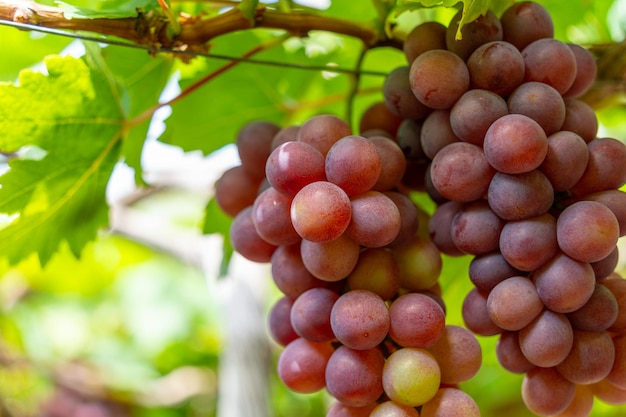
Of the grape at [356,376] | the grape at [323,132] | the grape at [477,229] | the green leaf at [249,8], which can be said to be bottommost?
the grape at [356,376]

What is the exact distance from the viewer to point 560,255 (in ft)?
1.83

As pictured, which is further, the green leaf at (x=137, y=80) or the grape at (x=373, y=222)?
the green leaf at (x=137, y=80)

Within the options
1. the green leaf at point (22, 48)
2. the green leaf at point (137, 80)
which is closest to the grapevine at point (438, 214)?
the green leaf at point (137, 80)

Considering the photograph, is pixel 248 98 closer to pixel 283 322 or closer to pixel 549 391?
pixel 283 322

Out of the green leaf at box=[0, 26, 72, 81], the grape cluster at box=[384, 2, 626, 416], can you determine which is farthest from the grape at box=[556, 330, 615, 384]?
the green leaf at box=[0, 26, 72, 81]

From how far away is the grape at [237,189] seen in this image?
74 centimetres

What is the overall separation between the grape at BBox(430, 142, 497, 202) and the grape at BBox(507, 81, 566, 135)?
0.05m

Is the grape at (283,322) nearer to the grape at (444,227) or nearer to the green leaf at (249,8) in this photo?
the grape at (444,227)

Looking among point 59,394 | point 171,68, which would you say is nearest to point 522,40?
point 171,68

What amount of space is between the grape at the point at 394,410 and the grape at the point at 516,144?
208 millimetres

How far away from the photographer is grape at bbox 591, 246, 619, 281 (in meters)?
0.58

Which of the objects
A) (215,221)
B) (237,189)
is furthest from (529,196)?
(215,221)

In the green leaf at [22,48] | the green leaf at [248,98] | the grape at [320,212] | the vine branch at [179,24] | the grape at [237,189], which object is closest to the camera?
the grape at [320,212]

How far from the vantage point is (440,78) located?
588mm
